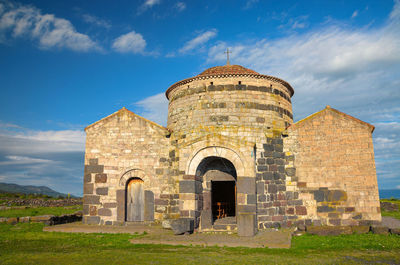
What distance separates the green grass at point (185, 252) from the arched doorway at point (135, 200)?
8.55 ft

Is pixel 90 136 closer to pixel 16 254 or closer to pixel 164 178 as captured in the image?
pixel 164 178

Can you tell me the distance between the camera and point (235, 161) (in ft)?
37.9

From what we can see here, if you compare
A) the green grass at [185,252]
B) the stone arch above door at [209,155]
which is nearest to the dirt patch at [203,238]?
the green grass at [185,252]

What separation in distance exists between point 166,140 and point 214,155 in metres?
3.28

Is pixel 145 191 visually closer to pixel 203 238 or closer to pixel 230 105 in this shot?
pixel 203 238

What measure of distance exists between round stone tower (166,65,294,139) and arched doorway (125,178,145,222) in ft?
10.1

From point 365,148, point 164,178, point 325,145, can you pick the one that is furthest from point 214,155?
point 365,148

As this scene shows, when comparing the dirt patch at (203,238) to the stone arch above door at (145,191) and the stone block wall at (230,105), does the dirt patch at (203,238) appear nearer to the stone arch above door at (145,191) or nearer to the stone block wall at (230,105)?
the stone arch above door at (145,191)

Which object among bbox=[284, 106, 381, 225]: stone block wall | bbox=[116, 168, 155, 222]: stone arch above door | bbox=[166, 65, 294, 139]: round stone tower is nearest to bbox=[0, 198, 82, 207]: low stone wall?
bbox=[116, 168, 155, 222]: stone arch above door

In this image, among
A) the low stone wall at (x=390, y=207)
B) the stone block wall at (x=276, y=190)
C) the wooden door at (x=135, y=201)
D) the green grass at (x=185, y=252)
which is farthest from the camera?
the low stone wall at (x=390, y=207)

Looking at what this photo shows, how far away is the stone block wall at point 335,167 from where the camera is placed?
12.1 meters

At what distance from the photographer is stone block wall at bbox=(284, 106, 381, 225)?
39.8 ft

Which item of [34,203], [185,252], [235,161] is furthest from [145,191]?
[34,203]

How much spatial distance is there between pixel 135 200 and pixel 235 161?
5423mm
